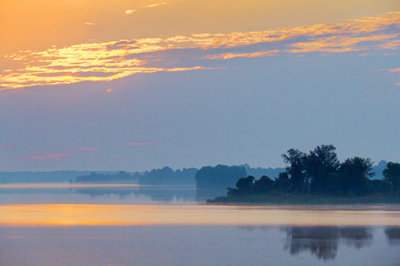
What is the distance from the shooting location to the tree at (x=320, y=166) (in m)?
116

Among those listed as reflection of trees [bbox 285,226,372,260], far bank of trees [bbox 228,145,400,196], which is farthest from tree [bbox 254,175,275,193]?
reflection of trees [bbox 285,226,372,260]

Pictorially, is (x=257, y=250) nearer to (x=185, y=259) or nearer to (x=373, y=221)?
(x=185, y=259)

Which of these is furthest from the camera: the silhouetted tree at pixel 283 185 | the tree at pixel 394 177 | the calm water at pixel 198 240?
the silhouetted tree at pixel 283 185


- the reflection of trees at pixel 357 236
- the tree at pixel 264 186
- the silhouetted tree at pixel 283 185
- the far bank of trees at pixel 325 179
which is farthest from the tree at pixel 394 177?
the reflection of trees at pixel 357 236

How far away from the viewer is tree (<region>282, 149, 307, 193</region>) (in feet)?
383

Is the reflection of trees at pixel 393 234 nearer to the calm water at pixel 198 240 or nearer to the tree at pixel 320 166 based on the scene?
the calm water at pixel 198 240

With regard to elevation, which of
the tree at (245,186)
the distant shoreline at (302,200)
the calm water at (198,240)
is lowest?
the calm water at (198,240)

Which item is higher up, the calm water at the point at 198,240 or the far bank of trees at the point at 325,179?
the far bank of trees at the point at 325,179

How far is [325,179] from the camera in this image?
379 ft

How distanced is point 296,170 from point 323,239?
6689cm

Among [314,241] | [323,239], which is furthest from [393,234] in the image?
[314,241]

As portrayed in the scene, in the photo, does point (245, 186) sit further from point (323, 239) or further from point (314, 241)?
point (314, 241)

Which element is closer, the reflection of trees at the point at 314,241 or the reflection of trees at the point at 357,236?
the reflection of trees at the point at 314,241

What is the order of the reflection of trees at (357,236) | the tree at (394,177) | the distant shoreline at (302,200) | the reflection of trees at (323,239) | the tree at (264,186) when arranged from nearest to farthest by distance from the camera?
the reflection of trees at (323,239) → the reflection of trees at (357,236) → the distant shoreline at (302,200) → the tree at (394,177) → the tree at (264,186)
